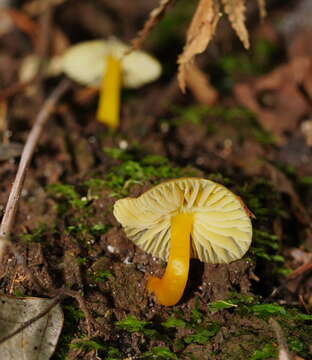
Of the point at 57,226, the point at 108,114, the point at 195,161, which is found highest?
the point at 108,114

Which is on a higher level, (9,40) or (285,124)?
(9,40)

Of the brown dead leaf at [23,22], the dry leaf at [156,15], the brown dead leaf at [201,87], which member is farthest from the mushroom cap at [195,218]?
the brown dead leaf at [23,22]

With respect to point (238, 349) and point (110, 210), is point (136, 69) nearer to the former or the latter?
point (110, 210)

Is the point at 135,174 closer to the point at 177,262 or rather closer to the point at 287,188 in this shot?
the point at 177,262

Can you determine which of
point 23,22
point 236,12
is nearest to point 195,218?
point 236,12

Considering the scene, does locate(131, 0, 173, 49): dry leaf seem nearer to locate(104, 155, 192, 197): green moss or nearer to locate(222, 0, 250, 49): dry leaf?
locate(222, 0, 250, 49): dry leaf

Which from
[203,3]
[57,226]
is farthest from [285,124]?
[57,226]

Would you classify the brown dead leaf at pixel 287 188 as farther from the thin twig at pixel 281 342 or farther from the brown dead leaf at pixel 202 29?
the thin twig at pixel 281 342
